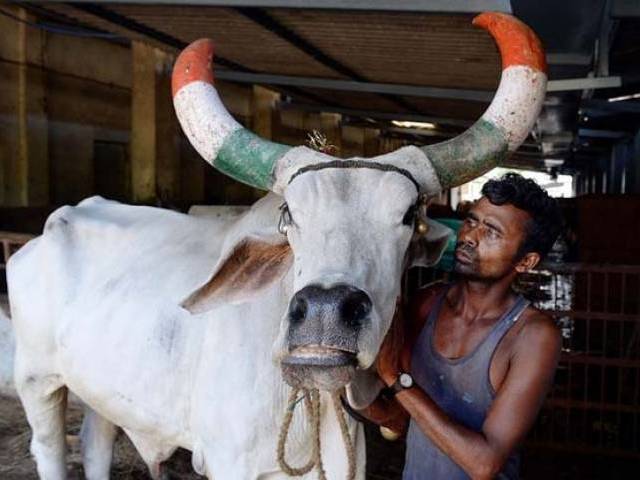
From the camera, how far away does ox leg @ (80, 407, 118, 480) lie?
13.8 ft

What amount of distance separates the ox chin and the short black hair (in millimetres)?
671

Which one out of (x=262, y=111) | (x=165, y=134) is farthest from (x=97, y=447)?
(x=262, y=111)

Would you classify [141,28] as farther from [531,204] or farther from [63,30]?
[531,204]

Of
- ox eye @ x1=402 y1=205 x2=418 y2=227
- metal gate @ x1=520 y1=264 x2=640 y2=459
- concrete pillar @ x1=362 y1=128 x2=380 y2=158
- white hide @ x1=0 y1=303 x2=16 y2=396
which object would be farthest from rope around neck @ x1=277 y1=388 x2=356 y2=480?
concrete pillar @ x1=362 y1=128 x2=380 y2=158

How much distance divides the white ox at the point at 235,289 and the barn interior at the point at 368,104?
58 centimetres

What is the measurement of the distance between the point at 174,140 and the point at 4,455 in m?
6.55

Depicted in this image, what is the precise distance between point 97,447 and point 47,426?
0.36m

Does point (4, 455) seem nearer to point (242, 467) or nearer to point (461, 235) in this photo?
point (242, 467)

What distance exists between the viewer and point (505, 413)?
2029mm

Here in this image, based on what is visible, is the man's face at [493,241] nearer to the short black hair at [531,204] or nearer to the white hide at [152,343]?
the short black hair at [531,204]

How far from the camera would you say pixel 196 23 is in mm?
6637

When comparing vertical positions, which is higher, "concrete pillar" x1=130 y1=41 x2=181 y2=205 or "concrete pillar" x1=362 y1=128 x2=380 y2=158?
"concrete pillar" x1=362 y1=128 x2=380 y2=158

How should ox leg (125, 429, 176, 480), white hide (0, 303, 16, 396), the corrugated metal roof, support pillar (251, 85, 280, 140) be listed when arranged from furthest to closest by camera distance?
support pillar (251, 85, 280, 140)
white hide (0, 303, 16, 396)
the corrugated metal roof
ox leg (125, 429, 176, 480)

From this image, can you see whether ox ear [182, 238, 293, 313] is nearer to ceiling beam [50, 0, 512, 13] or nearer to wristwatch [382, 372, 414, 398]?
wristwatch [382, 372, 414, 398]
